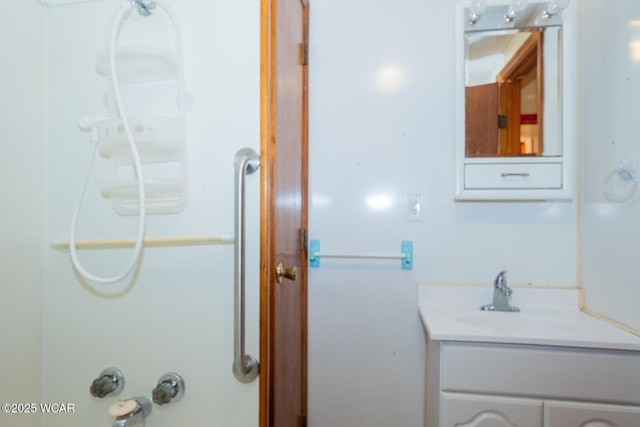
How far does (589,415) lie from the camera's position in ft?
2.82

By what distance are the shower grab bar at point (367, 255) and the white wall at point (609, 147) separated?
27.0 inches

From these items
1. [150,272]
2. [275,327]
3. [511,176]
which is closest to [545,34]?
[511,176]

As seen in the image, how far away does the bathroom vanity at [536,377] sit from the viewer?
0.86 metres

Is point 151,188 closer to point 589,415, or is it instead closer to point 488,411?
point 488,411

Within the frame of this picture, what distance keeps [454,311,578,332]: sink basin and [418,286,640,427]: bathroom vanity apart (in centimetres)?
7

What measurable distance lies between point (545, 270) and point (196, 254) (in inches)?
55.4

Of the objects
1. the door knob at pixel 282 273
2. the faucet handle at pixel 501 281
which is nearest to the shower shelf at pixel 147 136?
the door knob at pixel 282 273

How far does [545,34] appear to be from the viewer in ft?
4.01

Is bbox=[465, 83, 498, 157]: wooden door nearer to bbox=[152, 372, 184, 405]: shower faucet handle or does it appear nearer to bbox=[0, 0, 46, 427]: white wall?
bbox=[152, 372, 184, 405]: shower faucet handle

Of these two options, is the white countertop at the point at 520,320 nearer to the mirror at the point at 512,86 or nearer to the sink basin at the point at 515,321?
the sink basin at the point at 515,321

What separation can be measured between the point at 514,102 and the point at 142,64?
1.44 m

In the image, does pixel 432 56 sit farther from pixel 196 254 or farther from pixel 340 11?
pixel 196 254

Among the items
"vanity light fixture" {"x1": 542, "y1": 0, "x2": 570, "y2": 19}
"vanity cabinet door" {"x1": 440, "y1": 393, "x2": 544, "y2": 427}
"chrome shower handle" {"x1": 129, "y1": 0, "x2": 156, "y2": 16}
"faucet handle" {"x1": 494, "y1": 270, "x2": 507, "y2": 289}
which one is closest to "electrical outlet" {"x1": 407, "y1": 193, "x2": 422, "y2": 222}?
"faucet handle" {"x1": 494, "y1": 270, "x2": 507, "y2": 289}

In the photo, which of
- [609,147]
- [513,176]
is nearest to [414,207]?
[513,176]
